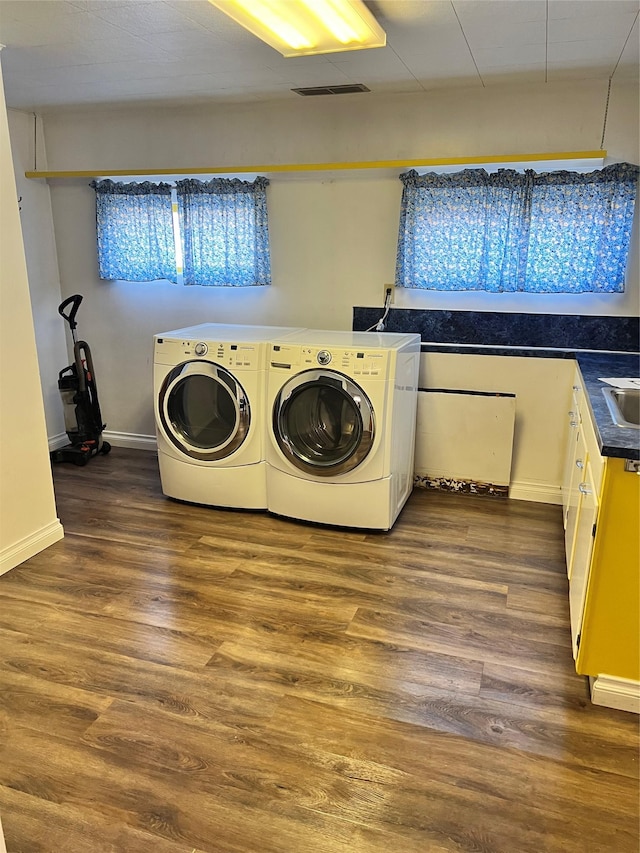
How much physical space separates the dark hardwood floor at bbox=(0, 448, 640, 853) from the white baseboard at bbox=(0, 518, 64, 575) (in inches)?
2.0

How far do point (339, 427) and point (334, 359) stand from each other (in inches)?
15.2

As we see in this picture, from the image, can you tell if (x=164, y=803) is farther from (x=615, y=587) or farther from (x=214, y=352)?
(x=214, y=352)

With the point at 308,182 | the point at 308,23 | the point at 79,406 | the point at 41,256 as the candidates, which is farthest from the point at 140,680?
the point at 41,256

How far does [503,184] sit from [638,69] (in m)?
0.80

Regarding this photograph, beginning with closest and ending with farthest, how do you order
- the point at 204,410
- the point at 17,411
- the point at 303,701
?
1. the point at 303,701
2. the point at 17,411
3. the point at 204,410

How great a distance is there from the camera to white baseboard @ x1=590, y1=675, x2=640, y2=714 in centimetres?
210

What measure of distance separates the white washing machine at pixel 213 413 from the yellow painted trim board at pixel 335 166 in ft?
3.36

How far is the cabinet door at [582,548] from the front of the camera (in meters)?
2.13

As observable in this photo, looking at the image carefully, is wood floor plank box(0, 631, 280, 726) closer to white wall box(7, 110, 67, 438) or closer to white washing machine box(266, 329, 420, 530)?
white washing machine box(266, 329, 420, 530)

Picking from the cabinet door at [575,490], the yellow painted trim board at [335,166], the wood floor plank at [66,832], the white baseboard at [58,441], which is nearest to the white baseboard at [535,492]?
the cabinet door at [575,490]

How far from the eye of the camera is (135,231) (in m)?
4.39

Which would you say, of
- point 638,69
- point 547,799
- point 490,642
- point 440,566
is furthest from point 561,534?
point 638,69

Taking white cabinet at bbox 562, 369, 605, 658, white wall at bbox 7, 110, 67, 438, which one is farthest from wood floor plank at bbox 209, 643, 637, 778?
white wall at bbox 7, 110, 67, 438

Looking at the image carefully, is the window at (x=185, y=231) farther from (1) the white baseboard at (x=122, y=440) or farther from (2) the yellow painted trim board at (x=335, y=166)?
(1) the white baseboard at (x=122, y=440)
